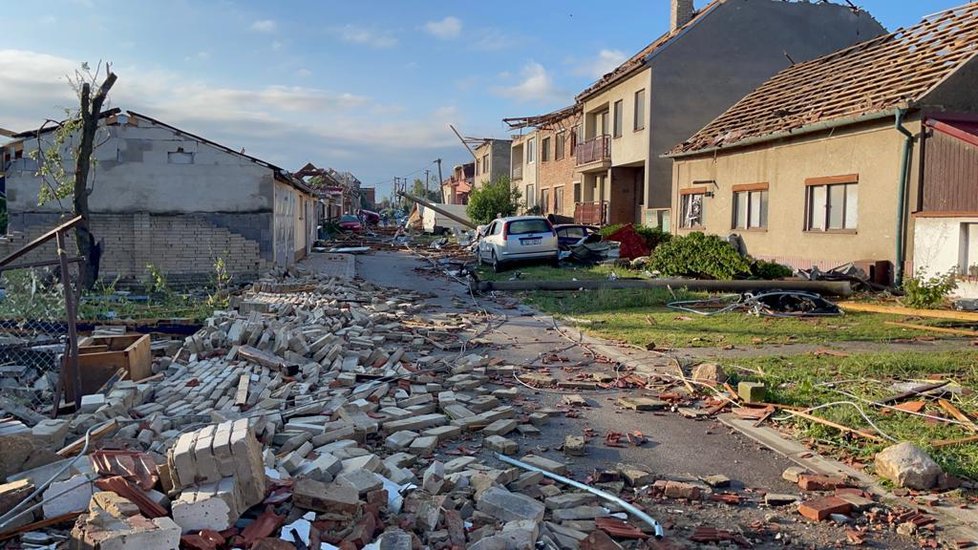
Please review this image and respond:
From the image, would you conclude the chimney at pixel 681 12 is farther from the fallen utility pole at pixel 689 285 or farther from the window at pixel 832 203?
the fallen utility pole at pixel 689 285

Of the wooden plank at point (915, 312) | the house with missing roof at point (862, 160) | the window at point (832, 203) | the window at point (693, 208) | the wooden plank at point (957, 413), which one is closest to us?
the wooden plank at point (957, 413)

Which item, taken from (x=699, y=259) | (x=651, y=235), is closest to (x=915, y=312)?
(x=699, y=259)

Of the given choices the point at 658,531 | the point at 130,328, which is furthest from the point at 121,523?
the point at 130,328

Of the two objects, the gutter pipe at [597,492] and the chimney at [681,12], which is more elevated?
the chimney at [681,12]

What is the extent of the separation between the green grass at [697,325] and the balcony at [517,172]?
3627cm

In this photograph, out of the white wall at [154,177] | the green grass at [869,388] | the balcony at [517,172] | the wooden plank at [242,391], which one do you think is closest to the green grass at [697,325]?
the green grass at [869,388]

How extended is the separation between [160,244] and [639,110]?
732 inches

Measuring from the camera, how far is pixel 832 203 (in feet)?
57.4

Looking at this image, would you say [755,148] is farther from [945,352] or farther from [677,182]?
[945,352]

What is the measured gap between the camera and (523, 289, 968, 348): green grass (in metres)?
10.8

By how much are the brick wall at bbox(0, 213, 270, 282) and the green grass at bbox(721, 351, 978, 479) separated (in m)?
13.4

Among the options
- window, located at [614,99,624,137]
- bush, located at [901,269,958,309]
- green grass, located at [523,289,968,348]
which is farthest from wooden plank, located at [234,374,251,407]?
window, located at [614,99,624,137]

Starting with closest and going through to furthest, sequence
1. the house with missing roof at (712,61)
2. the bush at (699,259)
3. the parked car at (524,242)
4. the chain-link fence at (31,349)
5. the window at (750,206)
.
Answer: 1. the chain-link fence at (31,349)
2. the bush at (699,259)
3. the window at (750,206)
4. the parked car at (524,242)
5. the house with missing roof at (712,61)

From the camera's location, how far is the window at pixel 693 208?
23.8 m
